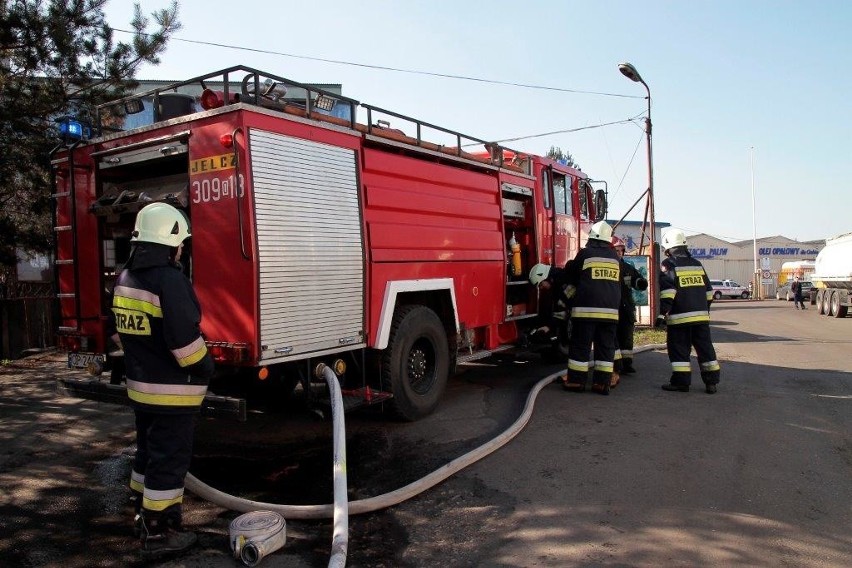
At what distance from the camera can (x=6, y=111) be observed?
7.16m

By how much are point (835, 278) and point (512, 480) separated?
73.0 ft

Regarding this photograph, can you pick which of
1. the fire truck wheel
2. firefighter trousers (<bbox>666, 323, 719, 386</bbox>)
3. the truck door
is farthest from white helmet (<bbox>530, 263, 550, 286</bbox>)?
the fire truck wheel

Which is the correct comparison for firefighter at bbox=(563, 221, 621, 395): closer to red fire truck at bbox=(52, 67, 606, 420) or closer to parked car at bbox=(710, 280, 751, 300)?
red fire truck at bbox=(52, 67, 606, 420)

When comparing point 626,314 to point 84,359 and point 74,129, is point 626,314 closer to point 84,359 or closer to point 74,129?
point 84,359

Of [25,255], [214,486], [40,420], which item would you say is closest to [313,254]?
[214,486]

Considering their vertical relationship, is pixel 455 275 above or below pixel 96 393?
above

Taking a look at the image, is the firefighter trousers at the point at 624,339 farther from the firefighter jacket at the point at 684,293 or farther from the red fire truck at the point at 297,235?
the red fire truck at the point at 297,235

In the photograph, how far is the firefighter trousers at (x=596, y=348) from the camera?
6605 millimetres

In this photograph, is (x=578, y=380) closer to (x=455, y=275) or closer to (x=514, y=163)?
(x=455, y=275)

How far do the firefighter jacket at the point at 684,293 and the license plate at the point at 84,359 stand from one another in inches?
226

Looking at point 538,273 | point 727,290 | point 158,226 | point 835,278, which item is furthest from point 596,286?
point 727,290

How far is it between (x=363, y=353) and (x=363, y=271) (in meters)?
0.70

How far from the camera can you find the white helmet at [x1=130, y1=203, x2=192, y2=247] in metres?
3.37

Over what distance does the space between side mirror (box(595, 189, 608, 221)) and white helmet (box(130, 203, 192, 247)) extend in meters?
7.17
